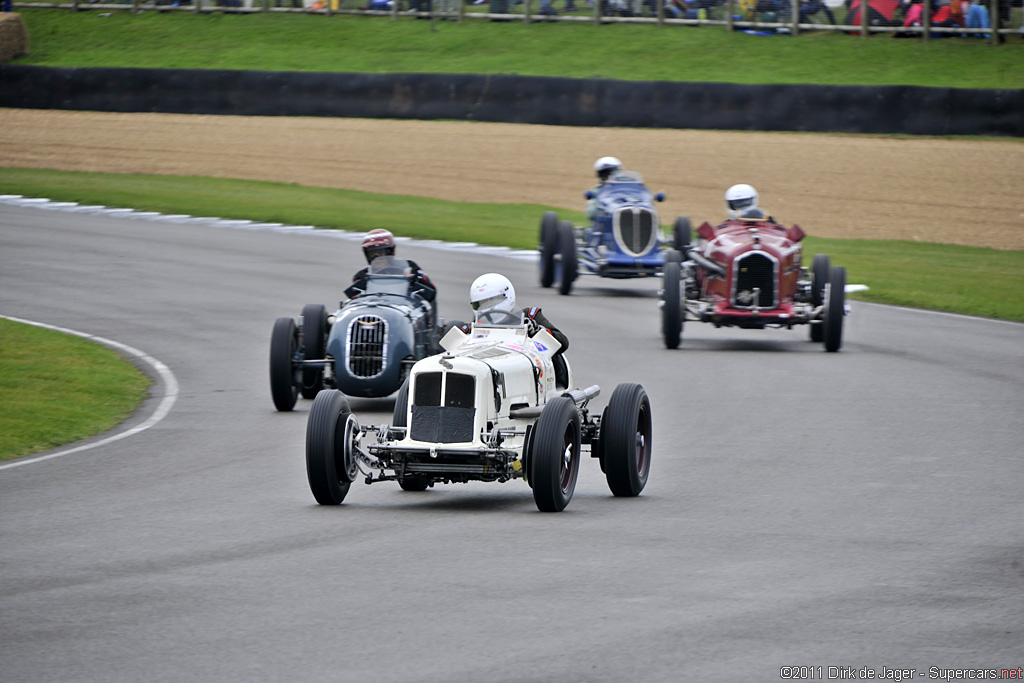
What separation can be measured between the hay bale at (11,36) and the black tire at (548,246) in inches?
1319

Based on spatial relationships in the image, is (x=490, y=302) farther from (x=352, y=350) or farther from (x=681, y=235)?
(x=681, y=235)

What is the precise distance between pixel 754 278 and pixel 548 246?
565 cm

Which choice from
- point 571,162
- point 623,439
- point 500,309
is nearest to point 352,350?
point 500,309

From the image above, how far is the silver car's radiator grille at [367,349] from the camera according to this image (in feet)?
45.8

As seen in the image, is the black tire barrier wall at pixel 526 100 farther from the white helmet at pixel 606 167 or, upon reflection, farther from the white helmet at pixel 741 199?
the white helmet at pixel 741 199

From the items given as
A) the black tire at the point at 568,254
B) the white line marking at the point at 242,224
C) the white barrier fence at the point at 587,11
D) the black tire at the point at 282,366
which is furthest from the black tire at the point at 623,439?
the white barrier fence at the point at 587,11

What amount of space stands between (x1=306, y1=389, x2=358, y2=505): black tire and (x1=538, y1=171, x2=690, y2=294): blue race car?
40.9 feet

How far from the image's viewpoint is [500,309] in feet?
35.8

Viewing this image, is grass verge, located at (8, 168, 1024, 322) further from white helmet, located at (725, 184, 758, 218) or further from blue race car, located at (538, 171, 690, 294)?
white helmet, located at (725, 184, 758, 218)

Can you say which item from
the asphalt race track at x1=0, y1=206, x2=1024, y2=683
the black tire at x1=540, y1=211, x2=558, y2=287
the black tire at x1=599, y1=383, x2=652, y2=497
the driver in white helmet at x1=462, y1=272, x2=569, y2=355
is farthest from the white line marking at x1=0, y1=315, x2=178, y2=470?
the black tire at x1=540, y1=211, x2=558, y2=287

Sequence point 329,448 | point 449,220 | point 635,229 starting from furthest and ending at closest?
point 449,220
point 635,229
point 329,448

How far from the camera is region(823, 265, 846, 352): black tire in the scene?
17219 mm

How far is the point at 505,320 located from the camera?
10883mm

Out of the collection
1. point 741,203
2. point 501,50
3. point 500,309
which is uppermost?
point 501,50
